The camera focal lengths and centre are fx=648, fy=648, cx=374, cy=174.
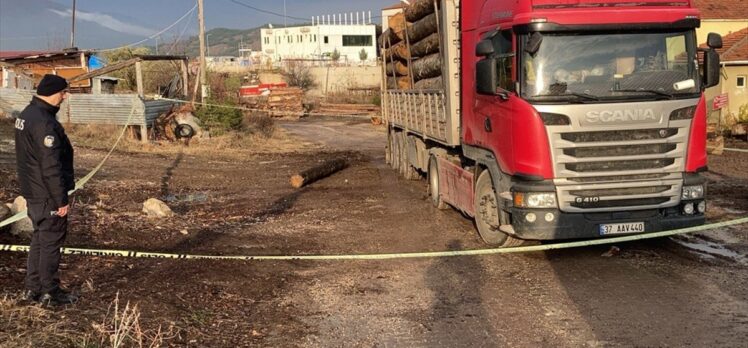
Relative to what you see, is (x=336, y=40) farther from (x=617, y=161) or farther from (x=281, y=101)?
(x=617, y=161)

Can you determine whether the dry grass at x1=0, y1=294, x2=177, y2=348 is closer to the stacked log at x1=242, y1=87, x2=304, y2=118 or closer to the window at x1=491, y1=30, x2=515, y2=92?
the window at x1=491, y1=30, x2=515, y2=92

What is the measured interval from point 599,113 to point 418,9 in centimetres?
569

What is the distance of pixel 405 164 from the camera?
15156 mm

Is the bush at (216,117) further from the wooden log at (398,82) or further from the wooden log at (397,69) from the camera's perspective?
the wooden log at (398,82)

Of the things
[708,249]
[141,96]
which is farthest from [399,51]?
[141,96]

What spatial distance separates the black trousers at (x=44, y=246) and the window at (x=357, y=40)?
9530cm

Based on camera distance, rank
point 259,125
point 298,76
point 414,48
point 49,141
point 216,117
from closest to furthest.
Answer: point 49,141
point 414,48
point 216,117
point 259,125
point 298,76

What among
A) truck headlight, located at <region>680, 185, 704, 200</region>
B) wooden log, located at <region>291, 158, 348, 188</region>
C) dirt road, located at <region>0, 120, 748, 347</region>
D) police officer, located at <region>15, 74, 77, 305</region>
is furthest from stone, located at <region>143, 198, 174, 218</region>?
truck headlight, located at <region>680, 185, 704, 200</region>

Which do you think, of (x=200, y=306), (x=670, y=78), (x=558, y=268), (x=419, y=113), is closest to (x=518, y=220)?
(x=558, y=268)

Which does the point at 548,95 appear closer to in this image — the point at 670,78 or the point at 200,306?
the point at 670,78

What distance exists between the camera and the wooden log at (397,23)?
13.5 meters

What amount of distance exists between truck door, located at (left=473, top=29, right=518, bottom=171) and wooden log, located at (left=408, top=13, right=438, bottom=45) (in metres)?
3.11

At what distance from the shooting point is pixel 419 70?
39.9 feet

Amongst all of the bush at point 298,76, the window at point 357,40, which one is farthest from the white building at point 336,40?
the bush at point 298,76
